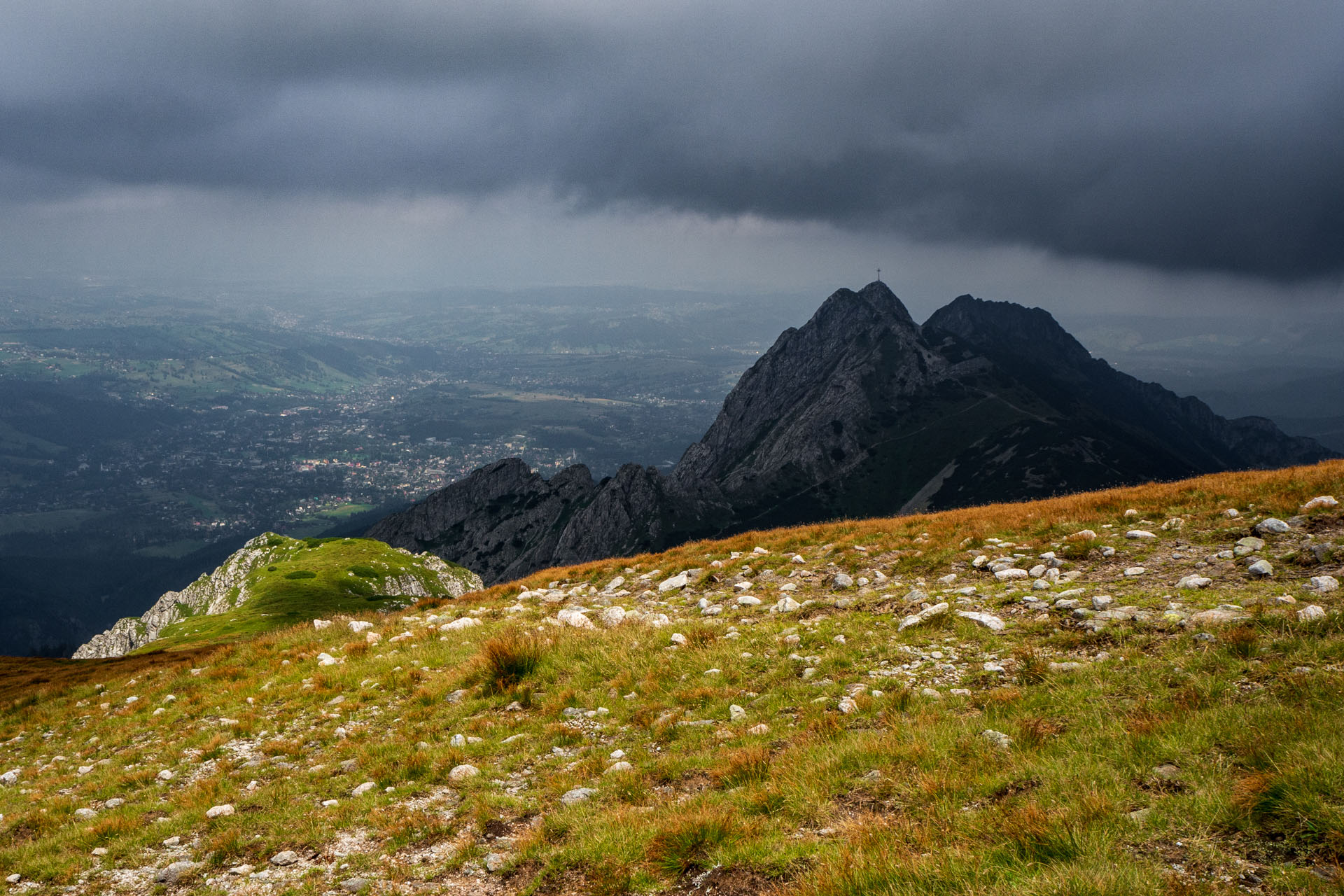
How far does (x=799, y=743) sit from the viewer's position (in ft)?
27.3

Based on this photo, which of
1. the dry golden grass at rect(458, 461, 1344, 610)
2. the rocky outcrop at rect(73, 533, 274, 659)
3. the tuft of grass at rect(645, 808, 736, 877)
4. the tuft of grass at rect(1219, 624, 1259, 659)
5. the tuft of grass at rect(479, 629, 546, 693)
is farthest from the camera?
the rocky outcrop at rect(73, 533, 274, 659)

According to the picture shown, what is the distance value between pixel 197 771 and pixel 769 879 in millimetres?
11464

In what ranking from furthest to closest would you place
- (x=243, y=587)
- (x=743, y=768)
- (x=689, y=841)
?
1. (x=243, y=587)
2. (x=743, y=768)
3. (x=689, y=841)

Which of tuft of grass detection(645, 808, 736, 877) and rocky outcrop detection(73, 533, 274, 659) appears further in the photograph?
rocky outcrop detection(73, 533, 274, 659)

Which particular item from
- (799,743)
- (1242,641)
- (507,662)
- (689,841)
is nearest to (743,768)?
Answer: (799,743)

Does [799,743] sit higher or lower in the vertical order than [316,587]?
higher

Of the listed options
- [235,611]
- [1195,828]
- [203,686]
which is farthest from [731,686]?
[235,611]

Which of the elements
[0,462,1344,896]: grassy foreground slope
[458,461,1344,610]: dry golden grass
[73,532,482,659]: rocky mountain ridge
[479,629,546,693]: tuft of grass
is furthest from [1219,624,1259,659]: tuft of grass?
[73,532,482,659]: rocky mountain ridge

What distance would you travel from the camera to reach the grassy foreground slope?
17.8 ft

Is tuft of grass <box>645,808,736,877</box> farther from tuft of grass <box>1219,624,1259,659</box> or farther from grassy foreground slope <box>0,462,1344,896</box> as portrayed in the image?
tuft of grass <box>1219,624,1259,659</box>

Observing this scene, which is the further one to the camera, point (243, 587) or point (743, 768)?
point (243, 587)

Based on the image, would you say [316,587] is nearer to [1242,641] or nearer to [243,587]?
[243,587]

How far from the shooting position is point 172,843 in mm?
8734

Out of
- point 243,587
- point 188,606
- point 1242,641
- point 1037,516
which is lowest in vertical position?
point 188,606
